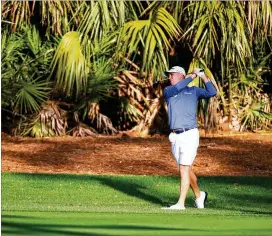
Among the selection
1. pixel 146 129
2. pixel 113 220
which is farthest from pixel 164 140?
pixel 113 220

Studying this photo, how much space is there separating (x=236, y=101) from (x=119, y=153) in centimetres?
365

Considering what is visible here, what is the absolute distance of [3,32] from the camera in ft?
69.2

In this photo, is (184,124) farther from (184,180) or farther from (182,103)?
(184,180)

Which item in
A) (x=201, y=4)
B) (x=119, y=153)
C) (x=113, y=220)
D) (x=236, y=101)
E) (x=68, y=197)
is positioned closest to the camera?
(x=113, y=220)

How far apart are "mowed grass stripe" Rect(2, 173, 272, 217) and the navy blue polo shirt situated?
132 centimetres

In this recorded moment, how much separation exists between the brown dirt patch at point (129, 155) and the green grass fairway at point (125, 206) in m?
1.33

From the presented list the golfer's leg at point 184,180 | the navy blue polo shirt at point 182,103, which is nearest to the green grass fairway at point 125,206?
the golfer's leg at point 184,180

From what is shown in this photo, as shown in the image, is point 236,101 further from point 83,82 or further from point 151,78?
point 83,82

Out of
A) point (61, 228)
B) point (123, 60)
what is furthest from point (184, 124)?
point (123, 60)

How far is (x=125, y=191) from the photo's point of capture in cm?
1471

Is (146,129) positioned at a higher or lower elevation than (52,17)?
lower

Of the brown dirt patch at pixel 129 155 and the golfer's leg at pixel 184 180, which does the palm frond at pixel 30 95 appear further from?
the golfer's leg at pixel 184 180

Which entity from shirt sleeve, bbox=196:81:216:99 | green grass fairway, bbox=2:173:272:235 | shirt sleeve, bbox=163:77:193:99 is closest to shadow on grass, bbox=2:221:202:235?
green grass fairway, bbox=2:173:272:235

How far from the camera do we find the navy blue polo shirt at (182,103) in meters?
12.0
